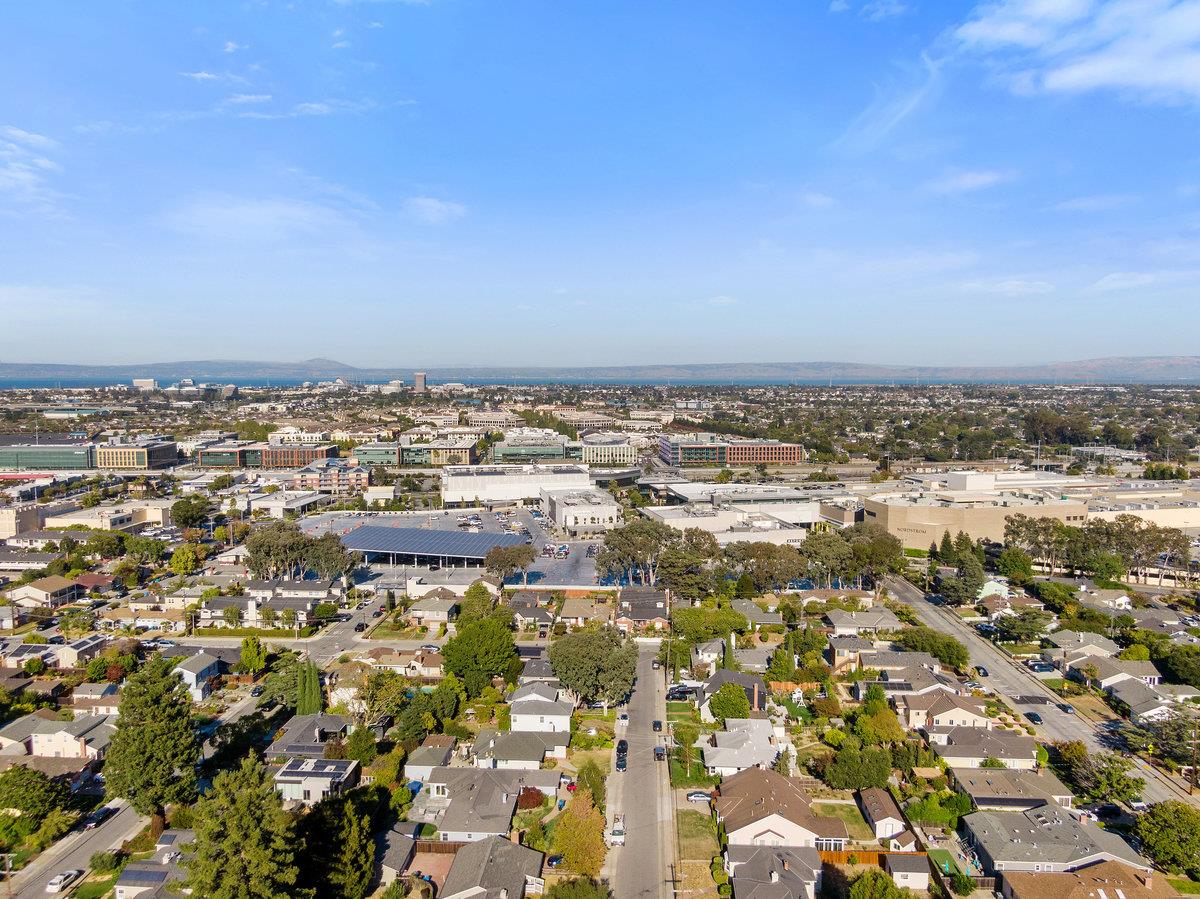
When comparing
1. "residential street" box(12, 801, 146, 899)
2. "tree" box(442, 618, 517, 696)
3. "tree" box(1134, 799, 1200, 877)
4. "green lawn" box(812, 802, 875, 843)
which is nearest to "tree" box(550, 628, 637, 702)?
"tree" box(442, 618, 517, 696)

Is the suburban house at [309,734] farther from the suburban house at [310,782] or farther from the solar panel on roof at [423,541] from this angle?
the solar panel on roof at [423,541]

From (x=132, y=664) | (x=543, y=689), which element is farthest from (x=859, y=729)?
(x=132, y=664)

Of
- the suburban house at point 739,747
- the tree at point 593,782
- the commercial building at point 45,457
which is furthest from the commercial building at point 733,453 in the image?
the tree at point 593,782

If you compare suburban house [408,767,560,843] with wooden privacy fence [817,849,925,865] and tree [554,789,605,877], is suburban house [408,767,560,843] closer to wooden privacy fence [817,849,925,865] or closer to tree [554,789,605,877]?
tree [554,789,605,877]

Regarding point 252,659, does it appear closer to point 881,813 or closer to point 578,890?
point 578,890

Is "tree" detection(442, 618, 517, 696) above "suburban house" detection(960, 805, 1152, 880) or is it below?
above
